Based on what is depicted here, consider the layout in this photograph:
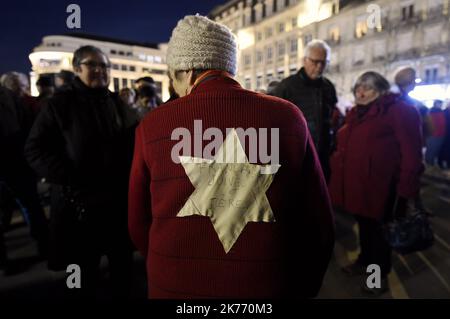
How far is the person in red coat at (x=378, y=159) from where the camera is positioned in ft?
9.69

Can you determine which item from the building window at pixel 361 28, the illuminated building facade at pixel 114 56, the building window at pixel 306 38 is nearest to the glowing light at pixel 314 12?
the building window at pixel 306 38

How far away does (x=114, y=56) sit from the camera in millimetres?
66375

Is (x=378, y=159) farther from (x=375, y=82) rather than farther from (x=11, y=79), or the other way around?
(x=11, y=79)

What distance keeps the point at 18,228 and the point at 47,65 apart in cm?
6581

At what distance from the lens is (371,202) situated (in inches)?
124

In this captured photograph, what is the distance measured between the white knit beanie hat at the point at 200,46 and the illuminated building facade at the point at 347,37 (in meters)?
17.9

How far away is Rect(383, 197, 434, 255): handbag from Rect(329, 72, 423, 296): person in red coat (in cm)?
8

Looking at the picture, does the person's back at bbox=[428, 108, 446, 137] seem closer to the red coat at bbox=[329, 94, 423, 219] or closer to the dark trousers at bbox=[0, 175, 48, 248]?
the red coat at bbox=[329, 94, 423, 219]

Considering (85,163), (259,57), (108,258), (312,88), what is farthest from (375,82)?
(259,57)

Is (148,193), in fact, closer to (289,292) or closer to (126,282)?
(289,292)

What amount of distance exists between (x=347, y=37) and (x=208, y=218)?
126ft

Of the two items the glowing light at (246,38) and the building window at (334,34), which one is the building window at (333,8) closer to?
the building window at (334,34)

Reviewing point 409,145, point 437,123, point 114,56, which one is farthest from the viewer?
point 114,56

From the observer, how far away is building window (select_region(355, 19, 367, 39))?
3241cm
